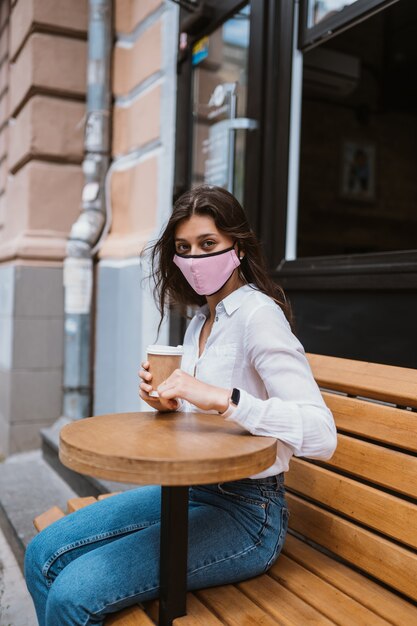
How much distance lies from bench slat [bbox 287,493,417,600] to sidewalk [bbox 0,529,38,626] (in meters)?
1.19

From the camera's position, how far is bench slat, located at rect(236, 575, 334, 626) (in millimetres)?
1372

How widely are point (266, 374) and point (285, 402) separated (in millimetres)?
103

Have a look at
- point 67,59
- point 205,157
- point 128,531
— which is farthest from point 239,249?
point 67,59

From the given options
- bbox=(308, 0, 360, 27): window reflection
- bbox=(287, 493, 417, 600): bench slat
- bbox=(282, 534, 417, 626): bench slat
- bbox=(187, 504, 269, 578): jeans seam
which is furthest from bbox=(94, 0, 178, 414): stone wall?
bbox=(187, 504, 269, 578): jeans seam

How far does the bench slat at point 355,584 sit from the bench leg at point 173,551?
398 mm

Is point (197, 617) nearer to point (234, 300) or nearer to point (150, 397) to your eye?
point (150, 397)

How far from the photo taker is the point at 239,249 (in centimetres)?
172

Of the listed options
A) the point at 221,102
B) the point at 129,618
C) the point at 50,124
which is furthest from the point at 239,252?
the point at 50,124

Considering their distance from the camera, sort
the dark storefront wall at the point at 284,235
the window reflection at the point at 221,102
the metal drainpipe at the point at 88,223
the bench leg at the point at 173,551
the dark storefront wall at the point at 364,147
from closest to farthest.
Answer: the bench leg at the point at 173,551 → the dark storefront wall at the point at 284,235 → the window reflection at the point at 221,102 → the metal drainpipe at the point at 88,223 → the dark storefront wall at the point at 364,147

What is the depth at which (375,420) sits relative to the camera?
165 cm

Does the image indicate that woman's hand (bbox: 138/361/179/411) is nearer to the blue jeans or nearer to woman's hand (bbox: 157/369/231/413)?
woman's hand (bbox: 157/369/231/413)

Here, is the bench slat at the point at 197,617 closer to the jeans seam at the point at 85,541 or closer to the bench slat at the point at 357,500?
the jeans seam at the point at 85,541

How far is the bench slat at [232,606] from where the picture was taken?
1370 mm

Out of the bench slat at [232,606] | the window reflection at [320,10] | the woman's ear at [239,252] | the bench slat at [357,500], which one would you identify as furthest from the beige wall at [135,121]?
the bench slat at [232,606]
